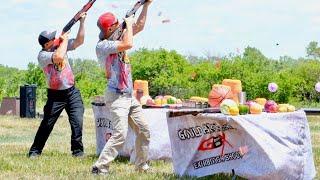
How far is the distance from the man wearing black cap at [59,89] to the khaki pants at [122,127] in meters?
1.40

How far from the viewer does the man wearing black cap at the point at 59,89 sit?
870 centimetres

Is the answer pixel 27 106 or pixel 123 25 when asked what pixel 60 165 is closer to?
pixel 123 25

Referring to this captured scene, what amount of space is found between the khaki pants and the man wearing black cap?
1.40m

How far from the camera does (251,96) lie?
33.4 meters

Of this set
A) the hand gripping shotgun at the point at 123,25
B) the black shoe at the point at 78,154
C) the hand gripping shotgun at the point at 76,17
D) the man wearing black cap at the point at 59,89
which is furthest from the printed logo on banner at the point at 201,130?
the black shoe at the point at 78,154

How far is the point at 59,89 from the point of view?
9.09 meters

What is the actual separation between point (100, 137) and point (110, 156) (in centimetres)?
182

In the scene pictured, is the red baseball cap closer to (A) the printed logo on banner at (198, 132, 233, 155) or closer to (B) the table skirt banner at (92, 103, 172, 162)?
(B) the table skirt banner at (92, 103, 172, 162)

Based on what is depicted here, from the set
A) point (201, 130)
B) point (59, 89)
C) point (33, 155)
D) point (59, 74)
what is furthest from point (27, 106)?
point (201, 130)

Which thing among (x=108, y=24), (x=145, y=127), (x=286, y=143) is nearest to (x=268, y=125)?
(x=286, y=143)

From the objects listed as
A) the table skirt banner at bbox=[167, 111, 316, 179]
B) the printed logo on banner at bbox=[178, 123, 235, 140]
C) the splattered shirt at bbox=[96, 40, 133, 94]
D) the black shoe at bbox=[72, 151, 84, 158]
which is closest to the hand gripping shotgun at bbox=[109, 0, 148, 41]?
the splattered shirt at bbox=[96, 40, 133, 94]

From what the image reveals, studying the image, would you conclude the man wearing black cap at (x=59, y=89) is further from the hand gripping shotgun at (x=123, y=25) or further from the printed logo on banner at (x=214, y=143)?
the printed logo on banner at (x=214, y=143)

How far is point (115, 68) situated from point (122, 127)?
25.6 inches

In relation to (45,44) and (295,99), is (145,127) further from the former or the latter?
(295,99)
